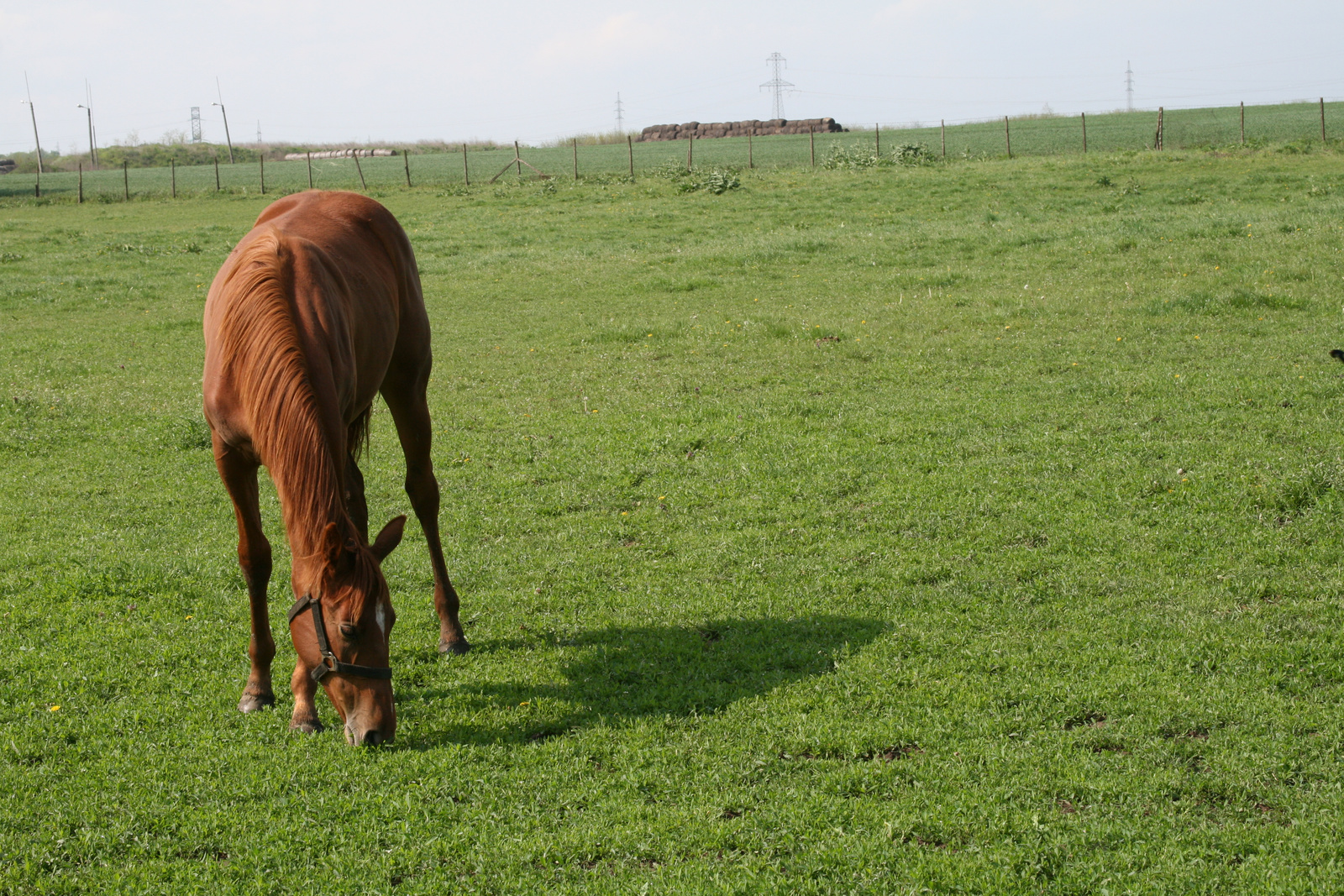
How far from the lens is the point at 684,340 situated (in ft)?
41.1

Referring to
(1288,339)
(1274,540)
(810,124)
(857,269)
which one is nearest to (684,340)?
(857,269)

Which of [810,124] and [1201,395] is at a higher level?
[810,124]

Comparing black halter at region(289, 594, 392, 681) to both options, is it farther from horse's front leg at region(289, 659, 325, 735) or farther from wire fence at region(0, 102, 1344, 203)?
wire fence at region(0, 102, 1344, 203)

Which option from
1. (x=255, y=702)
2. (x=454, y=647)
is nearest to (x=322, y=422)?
(x=255, y=702)

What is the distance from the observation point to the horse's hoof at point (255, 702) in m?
4.70

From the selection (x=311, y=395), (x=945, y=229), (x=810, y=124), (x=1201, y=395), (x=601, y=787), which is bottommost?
(x=601, y=787)

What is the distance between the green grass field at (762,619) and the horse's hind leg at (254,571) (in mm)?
128

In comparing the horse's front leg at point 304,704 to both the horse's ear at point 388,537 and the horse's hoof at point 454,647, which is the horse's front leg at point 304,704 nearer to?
the horse's ear at point 388,537

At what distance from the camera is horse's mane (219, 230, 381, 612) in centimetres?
391

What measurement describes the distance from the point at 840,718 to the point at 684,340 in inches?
337

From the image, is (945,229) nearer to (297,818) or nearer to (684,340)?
(684,340)

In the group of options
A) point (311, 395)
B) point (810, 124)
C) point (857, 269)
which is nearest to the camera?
point (311, 395)

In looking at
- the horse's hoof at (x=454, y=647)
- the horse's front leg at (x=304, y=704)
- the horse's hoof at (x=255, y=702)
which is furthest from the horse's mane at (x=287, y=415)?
the horse's hoof at (x=454, y=647)

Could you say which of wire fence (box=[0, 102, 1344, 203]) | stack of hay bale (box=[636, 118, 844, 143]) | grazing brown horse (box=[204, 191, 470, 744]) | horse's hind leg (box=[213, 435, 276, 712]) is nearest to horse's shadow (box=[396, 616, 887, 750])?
grazing brown horse (box=[204, 191, 470, 744])
